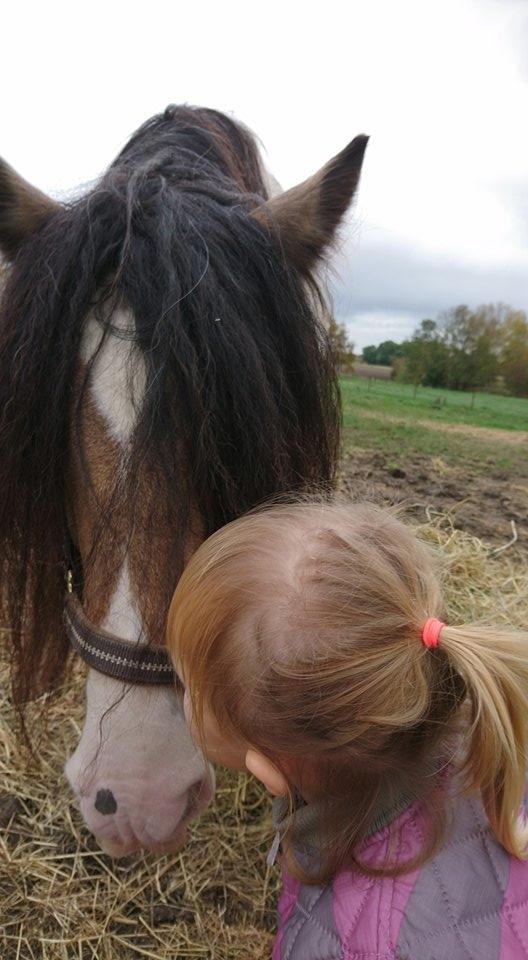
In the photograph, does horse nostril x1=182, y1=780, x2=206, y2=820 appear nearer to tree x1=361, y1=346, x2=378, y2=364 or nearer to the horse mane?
the horse mane

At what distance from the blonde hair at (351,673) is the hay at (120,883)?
1.10 metres

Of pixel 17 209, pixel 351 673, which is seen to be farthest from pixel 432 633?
pixel 17 209

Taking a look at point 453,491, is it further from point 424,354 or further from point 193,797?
point 424,354

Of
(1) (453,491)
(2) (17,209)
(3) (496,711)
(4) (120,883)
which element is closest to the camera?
(3) (496,711)

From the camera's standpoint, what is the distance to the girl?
91cm

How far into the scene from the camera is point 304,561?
1.03 meters

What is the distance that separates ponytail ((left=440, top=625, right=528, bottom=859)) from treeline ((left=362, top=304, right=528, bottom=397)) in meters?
11.9

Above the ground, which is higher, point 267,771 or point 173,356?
point 173,356

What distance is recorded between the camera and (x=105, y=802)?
4.10ft

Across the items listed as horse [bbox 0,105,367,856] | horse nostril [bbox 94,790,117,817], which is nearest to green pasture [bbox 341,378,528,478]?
horse [bbox 0,105,367,856]

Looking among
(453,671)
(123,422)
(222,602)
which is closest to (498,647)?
(453,671)

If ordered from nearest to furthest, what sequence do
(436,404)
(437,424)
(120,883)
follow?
(120,883) → (437,424) → (436,404)

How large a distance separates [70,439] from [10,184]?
0.71 m

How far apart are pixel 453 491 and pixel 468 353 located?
9119mm
